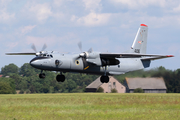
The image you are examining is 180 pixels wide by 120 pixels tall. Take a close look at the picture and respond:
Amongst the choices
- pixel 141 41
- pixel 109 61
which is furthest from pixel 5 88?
pixel 109 61

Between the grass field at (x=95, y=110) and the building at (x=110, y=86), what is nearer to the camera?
the grass field at (x=95, y=110)

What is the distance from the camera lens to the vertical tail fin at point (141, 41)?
55.0 metres

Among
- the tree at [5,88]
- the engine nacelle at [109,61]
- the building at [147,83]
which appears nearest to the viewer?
the engine nacelle at [109,61]

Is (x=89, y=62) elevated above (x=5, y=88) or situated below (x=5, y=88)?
above

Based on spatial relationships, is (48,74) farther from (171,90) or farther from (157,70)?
(157,70)

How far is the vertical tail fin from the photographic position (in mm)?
55013

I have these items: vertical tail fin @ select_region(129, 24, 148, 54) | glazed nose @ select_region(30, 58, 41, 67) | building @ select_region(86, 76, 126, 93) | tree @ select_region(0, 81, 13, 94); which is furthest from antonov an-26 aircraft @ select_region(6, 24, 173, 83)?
tree @ select_region(0, 81, 13, 94)

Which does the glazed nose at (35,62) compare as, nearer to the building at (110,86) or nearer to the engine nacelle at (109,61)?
the engine nacelle at (109,61)

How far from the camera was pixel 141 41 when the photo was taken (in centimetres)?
5594

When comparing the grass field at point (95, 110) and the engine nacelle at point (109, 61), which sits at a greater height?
the engine nacelle at point (109, 61)

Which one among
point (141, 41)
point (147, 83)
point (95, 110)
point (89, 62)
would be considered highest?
point (141, 41)

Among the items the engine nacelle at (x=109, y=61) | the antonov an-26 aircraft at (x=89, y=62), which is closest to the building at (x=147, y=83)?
the antonov an-26 aircraft at (x=89, y=62)

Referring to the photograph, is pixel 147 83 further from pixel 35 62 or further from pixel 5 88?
pixel 5 88

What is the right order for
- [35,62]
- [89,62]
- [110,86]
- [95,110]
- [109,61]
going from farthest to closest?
[110,86] → [95,110] → [109,61] → [89,62] → [35,62]
